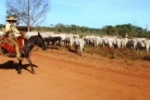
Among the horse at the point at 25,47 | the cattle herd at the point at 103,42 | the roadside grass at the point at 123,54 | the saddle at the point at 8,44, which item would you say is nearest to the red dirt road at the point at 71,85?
the horse at the point at 25,47

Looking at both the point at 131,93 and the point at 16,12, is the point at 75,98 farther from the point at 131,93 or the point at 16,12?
the point at 16,12

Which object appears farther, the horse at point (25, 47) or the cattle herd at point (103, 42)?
the cattle herd at point (103, 42)

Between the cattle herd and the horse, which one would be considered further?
the cattle herd

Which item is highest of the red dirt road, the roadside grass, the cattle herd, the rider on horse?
the rider on horse

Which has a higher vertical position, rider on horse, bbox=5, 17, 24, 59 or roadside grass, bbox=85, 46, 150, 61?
rider on horse, bbox=5, 17, 24, 59

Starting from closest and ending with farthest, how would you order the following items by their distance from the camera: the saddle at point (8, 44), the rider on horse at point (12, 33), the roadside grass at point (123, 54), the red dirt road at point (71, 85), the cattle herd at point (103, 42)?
the red dirt road at point (71, 85)
the rider on horse at point (12, 33)
the saddle at point (8, 44)
the roadside grass at point (123, 54)
the cattle herd at point (103, 42)

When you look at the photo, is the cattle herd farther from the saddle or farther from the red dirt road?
the saddle

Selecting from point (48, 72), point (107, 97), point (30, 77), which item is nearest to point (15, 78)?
point (30, 77)

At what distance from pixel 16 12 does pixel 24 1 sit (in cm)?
228

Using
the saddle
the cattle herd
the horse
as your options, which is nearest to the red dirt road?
the horse

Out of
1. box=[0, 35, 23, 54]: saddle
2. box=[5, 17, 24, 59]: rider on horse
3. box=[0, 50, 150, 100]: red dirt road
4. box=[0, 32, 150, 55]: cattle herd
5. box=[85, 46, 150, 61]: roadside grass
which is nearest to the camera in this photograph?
box=[0, 50, 150, 100]: red dirt road

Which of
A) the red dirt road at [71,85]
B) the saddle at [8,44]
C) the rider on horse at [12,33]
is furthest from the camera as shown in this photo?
the saddle at [8,44]

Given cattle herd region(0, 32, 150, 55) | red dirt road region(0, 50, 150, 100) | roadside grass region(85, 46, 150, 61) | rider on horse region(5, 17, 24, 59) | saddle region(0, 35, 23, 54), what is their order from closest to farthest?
red dirt road region(0, 50, 150, 100) < rider on horse region(5, 17, 24, 59) < saddle region(0, 35, 23, 54) < roadside grass region(85, 46, 150, 61) < cattle herd region(0, 32, 150, 55)

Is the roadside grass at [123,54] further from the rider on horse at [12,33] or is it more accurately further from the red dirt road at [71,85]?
the rider on horse at [12,33]
